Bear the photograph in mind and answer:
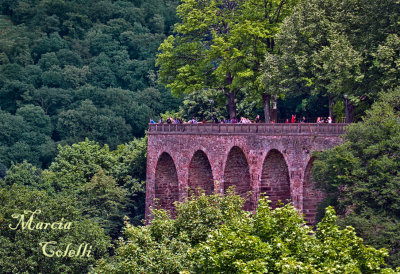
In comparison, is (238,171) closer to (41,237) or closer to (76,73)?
(41,237)

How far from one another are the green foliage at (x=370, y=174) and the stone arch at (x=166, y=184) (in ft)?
68.1

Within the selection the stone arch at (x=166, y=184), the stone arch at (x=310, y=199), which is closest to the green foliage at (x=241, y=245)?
the stone arch at (x=310, y=199)

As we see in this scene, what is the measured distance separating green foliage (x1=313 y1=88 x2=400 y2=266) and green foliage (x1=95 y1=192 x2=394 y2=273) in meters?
6.62

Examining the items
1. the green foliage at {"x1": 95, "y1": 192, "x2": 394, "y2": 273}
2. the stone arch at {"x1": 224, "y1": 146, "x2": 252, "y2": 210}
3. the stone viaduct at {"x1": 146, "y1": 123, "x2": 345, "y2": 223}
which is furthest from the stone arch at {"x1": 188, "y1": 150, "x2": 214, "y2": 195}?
the green foliage at {"x1": 95, "y1": 192, "x2": 394, "y2": 273}

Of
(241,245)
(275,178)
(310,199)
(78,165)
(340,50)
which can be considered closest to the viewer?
(241,245)

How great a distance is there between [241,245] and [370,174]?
14.4 metres

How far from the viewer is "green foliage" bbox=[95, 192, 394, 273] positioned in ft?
91.2

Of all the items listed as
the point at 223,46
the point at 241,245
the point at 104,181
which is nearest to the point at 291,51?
the point at 223,46

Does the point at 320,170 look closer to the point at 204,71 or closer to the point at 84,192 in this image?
the point at 204,71

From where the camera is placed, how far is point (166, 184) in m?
63.8

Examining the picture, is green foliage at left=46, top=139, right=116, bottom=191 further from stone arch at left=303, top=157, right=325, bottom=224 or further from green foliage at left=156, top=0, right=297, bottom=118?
stone arch at left=303, top=157, right=325, bottom=224

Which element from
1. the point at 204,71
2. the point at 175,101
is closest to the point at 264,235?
the point at 204,71

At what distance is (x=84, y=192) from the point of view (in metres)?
67.6

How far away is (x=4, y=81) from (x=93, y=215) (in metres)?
53.5
